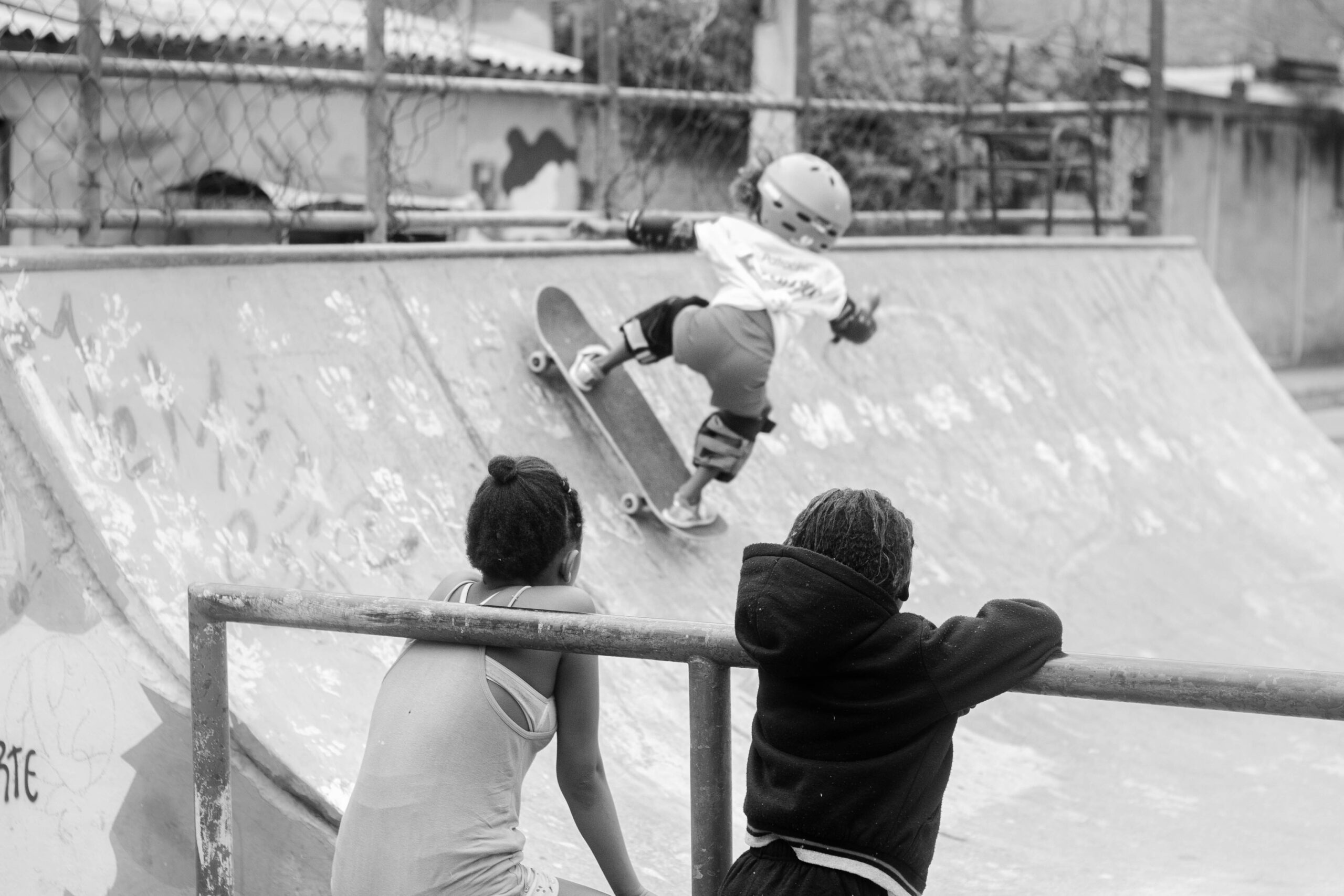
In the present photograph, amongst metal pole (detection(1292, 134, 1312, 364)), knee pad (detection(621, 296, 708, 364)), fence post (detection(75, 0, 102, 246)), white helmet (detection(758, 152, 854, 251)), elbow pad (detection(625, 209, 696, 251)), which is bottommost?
metal pole (detection(1292, 134, 1312, 364))

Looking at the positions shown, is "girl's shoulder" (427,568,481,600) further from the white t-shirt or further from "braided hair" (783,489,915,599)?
the white t-shirt

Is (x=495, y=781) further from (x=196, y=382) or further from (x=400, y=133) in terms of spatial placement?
(x=400, y=133)

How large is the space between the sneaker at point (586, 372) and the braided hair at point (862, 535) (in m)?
2.71

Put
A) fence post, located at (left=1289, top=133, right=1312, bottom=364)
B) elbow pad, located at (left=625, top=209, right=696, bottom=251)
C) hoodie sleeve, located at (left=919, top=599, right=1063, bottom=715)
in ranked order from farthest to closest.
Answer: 1. fence post, located at (left=1289, top=133, right=1312, bottom=364)
2. elbow pad, located at (left=625, top=209, right=696, bottom=251)
3. hoodie sleeve, located at (left=919, top=599, right=1063, bottom=715)

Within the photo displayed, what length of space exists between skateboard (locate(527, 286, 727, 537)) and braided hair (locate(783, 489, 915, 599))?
2512mm

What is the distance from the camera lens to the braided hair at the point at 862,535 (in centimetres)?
206

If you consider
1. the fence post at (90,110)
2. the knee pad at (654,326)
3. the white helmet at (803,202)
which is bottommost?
the knee pad at (654,326)

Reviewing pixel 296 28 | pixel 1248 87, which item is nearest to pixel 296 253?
pixel 296 28

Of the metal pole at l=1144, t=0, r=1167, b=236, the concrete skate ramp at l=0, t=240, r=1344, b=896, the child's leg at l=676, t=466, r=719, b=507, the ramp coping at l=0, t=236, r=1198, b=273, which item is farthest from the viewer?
the metal pole at l=1144, t=0, r=1167, b=236

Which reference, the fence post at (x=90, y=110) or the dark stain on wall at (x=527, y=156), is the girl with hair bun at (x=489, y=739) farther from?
the dark stain on wall at (x=527, y=156)

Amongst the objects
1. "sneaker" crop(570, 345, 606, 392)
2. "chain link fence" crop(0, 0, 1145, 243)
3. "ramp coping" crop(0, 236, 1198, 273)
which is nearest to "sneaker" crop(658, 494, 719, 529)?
"sneaker" crop(570, 345, 606, 392)

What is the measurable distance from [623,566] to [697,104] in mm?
2828

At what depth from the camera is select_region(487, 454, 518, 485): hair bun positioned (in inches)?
93.5

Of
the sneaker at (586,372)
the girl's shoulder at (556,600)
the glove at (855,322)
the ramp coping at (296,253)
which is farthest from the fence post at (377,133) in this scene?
the girl's shoulder at (556,600)
